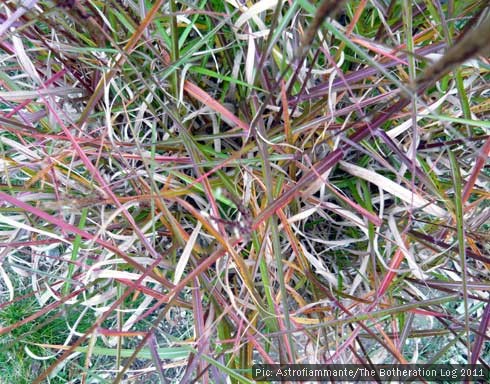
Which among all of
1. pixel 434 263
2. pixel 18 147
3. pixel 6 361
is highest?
pixel 18 147

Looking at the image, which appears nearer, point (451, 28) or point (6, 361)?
point (451, 28)

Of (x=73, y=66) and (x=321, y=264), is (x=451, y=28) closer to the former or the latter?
(x=321, y=264)

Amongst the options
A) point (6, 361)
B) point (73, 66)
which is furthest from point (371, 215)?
point (6, 361)

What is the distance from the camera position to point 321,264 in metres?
0.56

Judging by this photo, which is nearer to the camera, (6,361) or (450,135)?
(450,135)

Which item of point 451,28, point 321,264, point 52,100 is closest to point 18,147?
point 52,100

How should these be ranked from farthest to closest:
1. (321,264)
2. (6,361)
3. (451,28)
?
1. (6,361)
2. (321,264)
3. (451,28)

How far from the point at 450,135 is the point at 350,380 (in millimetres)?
358

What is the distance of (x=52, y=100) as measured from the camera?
0.51 meters

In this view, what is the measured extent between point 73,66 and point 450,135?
48cm

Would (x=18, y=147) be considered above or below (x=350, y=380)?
above

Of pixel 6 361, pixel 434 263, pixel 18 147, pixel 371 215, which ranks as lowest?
pixel 6 361

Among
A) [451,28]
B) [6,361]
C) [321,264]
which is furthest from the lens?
[6,361]

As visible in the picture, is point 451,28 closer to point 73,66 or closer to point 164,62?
point 164,62
